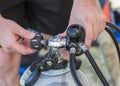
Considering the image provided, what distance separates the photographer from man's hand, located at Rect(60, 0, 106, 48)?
2.62 ft

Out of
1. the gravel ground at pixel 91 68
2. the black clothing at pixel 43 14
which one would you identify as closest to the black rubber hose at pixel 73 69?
the black clothing at pixel 43 14

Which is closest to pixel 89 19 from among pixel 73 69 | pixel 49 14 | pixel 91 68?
pixel 73 69

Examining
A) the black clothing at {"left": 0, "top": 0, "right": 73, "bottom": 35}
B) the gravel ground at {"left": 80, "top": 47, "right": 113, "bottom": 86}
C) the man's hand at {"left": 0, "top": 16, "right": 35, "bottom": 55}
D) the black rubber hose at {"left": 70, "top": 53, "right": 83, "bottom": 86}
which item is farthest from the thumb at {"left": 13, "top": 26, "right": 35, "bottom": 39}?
the gravel ground at {"left": 80, "top": 47, "right": 113, "bottom": 86}

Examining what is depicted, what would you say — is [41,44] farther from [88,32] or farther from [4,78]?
[4,78]

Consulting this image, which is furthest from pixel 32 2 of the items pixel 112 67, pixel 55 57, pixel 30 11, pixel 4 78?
pixel 55 57

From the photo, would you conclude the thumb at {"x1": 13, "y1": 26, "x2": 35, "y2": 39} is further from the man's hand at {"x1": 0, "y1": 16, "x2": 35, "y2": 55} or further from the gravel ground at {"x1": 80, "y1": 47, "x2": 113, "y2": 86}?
the gravel ground at {"x1": 80, "y1": 47, "x2": 113, "y2": 86}

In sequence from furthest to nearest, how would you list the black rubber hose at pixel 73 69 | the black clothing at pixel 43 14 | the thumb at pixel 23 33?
the black clothing at pixel 43 14, the thumb at pixel 23 33, the black rubber hose at pixel 73 69

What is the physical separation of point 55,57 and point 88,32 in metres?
0.11

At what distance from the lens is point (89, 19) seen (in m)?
0.82

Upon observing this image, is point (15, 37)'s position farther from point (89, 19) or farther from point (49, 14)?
point (49, 14)

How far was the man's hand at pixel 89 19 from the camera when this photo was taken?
800mm

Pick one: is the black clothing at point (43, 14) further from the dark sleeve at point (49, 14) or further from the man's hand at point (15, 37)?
the man's hand at point (15, 37)

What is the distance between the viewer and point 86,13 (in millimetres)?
835

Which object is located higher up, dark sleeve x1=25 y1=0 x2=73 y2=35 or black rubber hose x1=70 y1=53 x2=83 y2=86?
black rubber hose x1=70 y1=53 x2=83 y2=86
